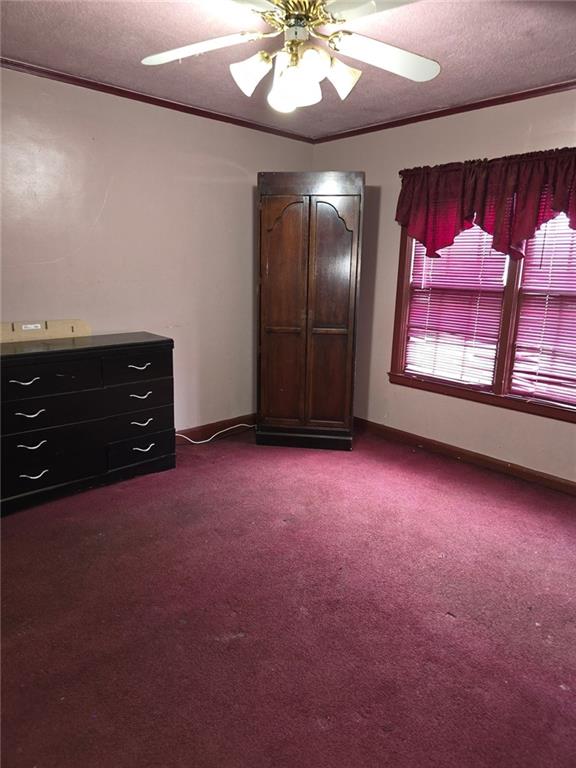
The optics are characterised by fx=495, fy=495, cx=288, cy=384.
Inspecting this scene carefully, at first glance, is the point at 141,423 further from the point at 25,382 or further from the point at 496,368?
the point at 496,368

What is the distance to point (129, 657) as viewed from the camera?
1825 mm

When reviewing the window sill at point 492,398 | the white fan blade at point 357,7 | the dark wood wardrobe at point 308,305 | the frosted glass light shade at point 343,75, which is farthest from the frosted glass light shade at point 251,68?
the window sill at point 492,398

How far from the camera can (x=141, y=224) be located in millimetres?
3496

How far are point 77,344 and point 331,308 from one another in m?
1.79

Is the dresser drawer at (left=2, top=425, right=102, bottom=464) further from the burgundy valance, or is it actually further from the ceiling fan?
the burgundy valance

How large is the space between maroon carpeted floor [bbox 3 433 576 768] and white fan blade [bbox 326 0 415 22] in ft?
7.27

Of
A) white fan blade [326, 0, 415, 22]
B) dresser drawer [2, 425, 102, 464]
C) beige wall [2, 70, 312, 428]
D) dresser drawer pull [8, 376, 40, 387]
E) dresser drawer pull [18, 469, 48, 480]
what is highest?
white fan blade [326, 0, 415, 22]

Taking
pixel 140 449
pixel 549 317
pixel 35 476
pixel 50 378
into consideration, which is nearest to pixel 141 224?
pixel 50 378

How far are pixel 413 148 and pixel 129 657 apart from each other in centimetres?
372

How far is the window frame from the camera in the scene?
329 cm

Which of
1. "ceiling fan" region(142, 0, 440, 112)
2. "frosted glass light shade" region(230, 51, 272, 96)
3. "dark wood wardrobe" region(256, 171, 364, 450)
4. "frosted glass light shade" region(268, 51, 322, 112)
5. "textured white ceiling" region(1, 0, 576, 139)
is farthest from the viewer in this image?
"dark wood wardrobe" region(256, 171, 364, 450)

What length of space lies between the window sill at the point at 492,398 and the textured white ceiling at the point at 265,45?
1941 mm

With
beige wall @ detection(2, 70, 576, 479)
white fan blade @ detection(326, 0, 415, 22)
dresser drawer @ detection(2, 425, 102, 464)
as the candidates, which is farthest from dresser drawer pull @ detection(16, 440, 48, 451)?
white fan blade @ detection(326, 0, 415, 22)

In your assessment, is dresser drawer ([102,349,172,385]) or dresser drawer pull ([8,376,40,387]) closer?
dresser drawer pull ([8,376,40,387])
